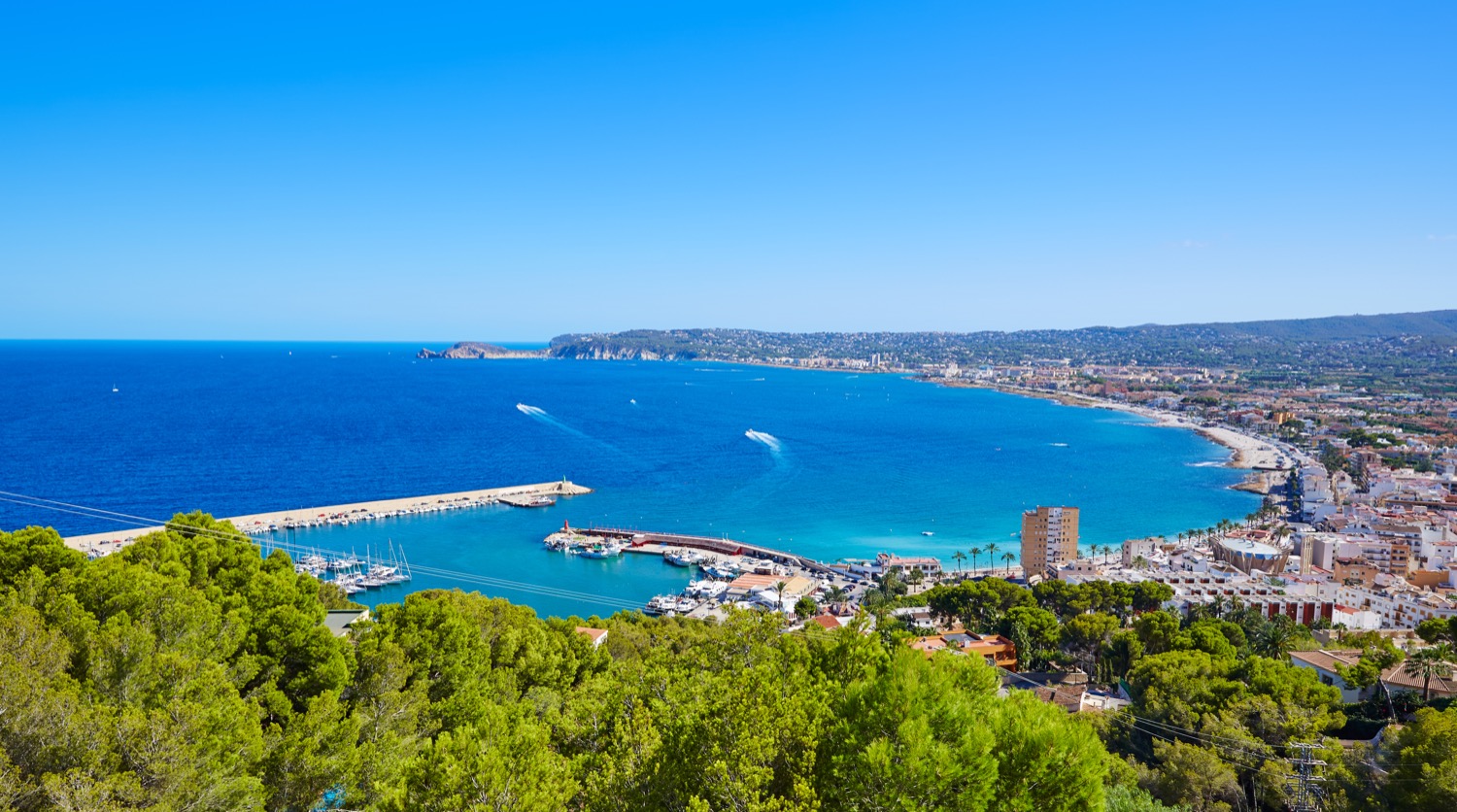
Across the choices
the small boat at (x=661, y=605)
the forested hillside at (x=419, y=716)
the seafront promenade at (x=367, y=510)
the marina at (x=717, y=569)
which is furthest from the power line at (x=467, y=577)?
the forested hillside at (x=419, y=716)

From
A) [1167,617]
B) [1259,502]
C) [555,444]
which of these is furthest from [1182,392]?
[1167,617]

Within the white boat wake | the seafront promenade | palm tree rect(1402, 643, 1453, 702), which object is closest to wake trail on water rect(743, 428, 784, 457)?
the white boat wake

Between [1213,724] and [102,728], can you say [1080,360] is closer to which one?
[1213,724]

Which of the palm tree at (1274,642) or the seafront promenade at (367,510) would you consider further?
the seafront promenade at (367,510)

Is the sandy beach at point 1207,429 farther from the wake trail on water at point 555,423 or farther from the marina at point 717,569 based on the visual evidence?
the wake trail on water at point 555,423

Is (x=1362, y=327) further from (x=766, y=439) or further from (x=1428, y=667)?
(x=1428, y=667)

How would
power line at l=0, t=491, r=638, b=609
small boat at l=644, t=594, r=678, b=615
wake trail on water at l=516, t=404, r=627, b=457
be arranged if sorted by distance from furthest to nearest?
wake trail on water at l=516, t=404, r=627, b=457 → power line at l=0, t=491, r=638, b=609 → small boat at l=644, t=594, r=678, b=615

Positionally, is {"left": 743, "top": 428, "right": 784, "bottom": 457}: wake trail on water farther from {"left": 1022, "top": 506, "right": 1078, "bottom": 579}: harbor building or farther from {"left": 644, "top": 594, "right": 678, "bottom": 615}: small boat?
{"left": 644, "top": 594, "right": 678, "bottom": 615}: small boat
